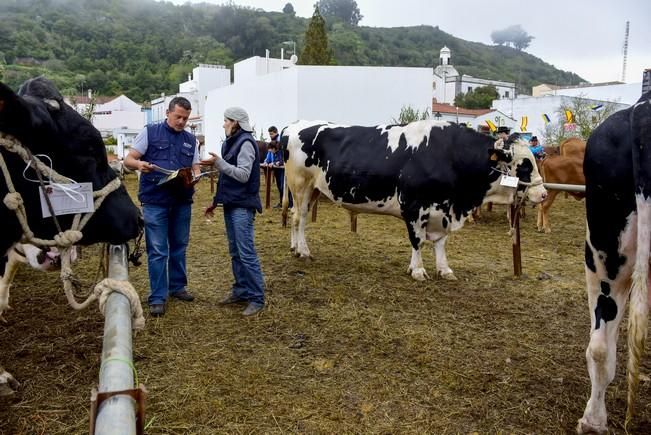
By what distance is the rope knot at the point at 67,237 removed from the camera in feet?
8.02

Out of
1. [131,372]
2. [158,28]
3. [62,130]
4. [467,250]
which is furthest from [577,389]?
[158,28]

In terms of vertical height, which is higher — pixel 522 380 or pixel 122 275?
pixel 122 275

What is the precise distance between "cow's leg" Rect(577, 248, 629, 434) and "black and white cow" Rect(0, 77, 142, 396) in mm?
2512

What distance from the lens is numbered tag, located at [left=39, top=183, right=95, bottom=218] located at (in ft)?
8.00

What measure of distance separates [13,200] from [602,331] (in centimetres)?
297

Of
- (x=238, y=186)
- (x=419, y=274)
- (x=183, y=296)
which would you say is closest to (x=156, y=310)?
(x=183, y=296)

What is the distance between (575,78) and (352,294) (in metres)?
137

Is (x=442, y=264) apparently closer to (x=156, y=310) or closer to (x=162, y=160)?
(x=156, y=310)

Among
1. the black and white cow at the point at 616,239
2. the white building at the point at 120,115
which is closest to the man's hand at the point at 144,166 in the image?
the black and white cow at the point at 616,239

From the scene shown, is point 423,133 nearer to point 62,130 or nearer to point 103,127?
point 62,130

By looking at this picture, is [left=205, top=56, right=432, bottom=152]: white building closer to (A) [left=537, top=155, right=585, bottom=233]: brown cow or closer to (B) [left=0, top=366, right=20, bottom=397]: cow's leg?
(A) [left=537, top=155, right=585, bottom=233]: brown cow

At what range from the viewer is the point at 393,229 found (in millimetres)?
10008

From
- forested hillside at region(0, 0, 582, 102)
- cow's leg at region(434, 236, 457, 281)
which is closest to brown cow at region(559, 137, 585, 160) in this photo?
cow's leg at region(434, 236, 457, 281)

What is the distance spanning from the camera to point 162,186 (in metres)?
4.88
